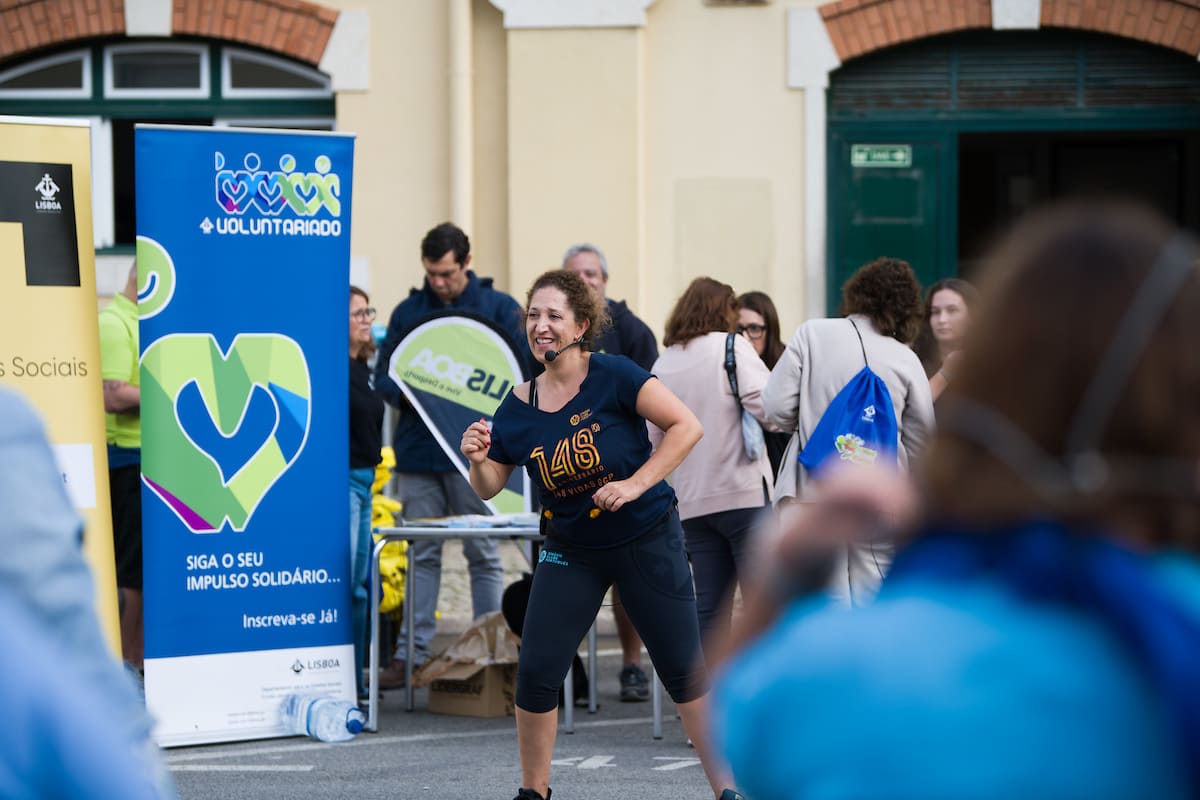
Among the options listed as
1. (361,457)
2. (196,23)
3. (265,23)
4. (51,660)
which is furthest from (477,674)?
(51,660)

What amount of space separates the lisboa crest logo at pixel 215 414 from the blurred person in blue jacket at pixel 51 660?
5.11 metres

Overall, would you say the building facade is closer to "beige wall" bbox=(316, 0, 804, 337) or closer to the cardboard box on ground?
"beige wall" bbox=(316, 0, 804, 337)

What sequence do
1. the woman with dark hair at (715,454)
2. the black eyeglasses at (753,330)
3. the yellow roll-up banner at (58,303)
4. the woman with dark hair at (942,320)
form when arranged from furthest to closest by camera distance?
the black eyeglasses at (753,330) → the woman with dark hair at (942,320) → the woman with dark hair at (715,454) → the yellow roll-up banner at (58,303)

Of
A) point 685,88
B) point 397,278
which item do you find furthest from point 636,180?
point 397,278

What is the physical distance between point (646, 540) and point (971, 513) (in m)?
4.05

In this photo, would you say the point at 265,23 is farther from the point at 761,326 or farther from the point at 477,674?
the point at 477,674

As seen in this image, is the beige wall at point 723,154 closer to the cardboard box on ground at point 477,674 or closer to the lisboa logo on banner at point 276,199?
the cardboard box on ground at point 477,674

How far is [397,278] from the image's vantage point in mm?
10812

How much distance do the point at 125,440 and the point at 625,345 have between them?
2.43 meters

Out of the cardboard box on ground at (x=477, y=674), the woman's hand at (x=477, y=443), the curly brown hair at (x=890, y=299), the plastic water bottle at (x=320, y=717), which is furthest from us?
the cardboard box on ground at (x=477, y=674)

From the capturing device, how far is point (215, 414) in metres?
7.15

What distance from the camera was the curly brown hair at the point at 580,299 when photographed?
5750mm

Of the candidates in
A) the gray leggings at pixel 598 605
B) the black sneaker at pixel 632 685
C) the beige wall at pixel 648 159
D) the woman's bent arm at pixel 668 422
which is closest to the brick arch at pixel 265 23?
the beige wall at pixel 648 159

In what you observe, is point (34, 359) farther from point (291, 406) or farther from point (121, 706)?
point (121, 706)
